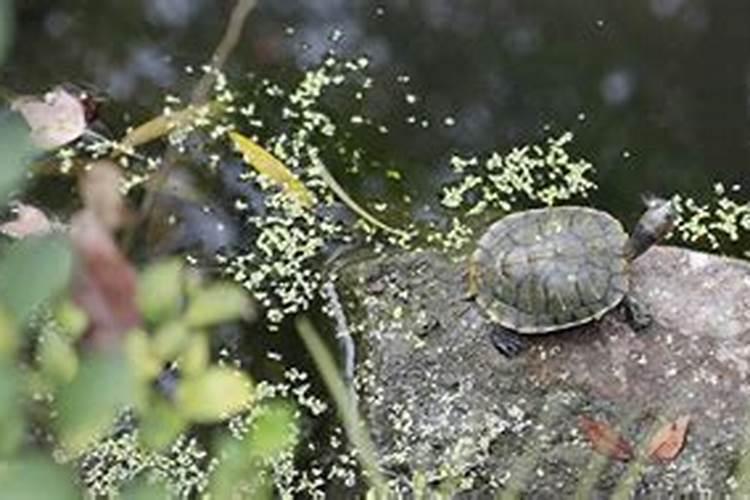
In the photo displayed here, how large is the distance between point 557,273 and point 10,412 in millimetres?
2193

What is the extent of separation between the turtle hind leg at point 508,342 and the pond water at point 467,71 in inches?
14.1

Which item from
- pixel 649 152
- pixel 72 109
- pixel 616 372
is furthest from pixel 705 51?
pixel 72 109

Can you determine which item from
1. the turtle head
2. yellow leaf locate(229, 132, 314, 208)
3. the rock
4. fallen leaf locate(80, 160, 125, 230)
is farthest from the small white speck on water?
fallen leaf locate(80, 160, 125, 230)

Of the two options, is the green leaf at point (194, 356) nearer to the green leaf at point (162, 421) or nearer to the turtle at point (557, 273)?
the green leaf at point (162, 421)

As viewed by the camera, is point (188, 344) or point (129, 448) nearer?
point (188, 344)

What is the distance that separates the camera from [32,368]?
0.69m

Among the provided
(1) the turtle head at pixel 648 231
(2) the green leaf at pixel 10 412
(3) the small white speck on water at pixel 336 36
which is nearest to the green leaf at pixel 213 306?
(2) the green leaf at pixel 10 412

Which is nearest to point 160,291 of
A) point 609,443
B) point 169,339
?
point 169,339

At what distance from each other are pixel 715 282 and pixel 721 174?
342 millimetres

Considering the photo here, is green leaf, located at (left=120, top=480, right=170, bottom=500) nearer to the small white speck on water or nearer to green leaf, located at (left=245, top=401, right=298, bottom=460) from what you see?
green leaf, located at (left=245, top=401, right=298, bottom=460)

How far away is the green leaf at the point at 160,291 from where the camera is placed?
686 millimetres

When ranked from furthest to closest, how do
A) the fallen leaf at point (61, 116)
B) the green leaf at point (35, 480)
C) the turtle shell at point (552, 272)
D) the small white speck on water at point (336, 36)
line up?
the small white speck on water at point (336, 36) → the fallen leaf at point (61, 116) → the turtle shell at point (552, 272) → the green leaf at point (35, 480)

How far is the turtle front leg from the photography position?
2732mm

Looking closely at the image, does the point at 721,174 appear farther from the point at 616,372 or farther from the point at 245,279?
the point at 245,279
